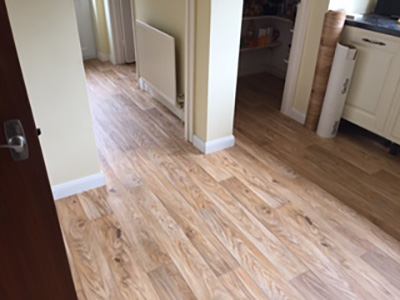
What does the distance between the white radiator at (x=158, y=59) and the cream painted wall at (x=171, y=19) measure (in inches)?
3.0

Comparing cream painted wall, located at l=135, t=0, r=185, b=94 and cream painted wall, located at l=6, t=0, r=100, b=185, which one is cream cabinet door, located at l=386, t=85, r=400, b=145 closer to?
cream painted wall, located at l=135, t=0, r=185, b=94

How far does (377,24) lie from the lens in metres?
2.46

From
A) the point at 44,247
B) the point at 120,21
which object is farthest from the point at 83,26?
the point at 44,247

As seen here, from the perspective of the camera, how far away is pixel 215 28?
2186 millimetres

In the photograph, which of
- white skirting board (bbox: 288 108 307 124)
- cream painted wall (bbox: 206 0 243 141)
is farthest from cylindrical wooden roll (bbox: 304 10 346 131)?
cream painted wall (bbox: 206 0 243 141)

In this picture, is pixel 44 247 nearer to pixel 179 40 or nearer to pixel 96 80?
pixel 179 40

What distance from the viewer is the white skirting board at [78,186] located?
2098mm

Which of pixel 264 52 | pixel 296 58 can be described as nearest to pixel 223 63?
pixel 296 58

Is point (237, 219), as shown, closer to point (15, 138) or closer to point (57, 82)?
point (57, 82)

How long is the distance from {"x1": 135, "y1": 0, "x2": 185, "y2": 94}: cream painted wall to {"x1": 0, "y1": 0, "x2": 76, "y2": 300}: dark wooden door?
6.25 ft

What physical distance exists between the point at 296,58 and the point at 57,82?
1933 mm

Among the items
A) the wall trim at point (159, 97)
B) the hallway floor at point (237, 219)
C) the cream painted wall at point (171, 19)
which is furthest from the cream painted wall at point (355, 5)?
the wall trim at point (159, 97)

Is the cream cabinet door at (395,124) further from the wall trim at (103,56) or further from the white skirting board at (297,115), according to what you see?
the wall trim at (103,56)

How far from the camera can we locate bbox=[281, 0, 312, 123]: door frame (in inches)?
107
